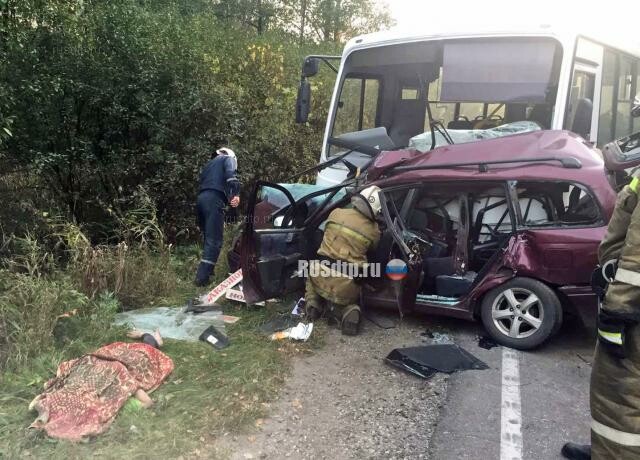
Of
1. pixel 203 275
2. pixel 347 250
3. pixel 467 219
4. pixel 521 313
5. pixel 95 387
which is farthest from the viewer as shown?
pixel 203 275

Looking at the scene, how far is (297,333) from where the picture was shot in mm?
4285

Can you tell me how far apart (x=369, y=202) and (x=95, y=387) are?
7.68ft

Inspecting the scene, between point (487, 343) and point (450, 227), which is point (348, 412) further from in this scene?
point (450, 227)

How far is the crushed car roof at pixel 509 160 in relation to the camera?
4012 mm

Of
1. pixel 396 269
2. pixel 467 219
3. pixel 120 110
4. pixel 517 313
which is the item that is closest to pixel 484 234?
pixel 467 219

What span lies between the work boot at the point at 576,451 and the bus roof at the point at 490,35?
134 inches

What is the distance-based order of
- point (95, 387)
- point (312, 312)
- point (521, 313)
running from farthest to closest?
point (312, 312), point (521, 313), point (95, 387)

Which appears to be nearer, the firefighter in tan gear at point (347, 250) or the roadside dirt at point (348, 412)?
the roadside dirt at point (348, 412)

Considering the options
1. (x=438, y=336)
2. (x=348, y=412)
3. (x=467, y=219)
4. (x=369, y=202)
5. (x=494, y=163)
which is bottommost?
(x=348, y=412)

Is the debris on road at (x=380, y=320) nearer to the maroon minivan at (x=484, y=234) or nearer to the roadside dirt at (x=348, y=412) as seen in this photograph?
the maroon minivan at (x=484, y=234)

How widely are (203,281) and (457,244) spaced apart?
2817 mm

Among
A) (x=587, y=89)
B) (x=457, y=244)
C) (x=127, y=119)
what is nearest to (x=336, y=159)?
(x=457, y=244)

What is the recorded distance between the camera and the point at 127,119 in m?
6.97

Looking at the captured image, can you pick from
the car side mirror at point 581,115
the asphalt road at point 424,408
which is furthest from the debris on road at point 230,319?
the car side mirror at point 581,115
